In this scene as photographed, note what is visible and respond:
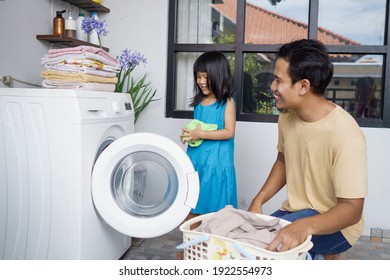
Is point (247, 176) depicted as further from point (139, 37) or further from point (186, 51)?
point (139, 37)

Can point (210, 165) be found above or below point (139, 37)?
below

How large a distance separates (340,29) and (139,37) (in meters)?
1.48

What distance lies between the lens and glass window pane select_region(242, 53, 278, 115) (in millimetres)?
3080

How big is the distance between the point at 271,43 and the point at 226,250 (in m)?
2.18

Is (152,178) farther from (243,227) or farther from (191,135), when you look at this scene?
(243,227)

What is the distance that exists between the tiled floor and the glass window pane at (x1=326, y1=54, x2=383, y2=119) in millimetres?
912

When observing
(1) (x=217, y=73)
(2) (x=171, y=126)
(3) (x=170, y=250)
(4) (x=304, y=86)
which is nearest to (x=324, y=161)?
(4) (x=304, y=86)

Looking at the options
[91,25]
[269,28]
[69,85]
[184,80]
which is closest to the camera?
[69,85]

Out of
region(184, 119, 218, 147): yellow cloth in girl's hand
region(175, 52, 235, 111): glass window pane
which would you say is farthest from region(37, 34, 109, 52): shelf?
region(184, 119, 218, 147): yellow cloth in girl's hand

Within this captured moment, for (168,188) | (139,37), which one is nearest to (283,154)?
(168,188)

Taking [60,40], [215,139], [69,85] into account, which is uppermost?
[60,40]

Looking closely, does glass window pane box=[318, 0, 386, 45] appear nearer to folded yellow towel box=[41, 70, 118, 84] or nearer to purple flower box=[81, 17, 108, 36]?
purple flower box=[81, 17, 108, 36]

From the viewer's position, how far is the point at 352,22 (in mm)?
2955

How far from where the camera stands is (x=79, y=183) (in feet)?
6.13
